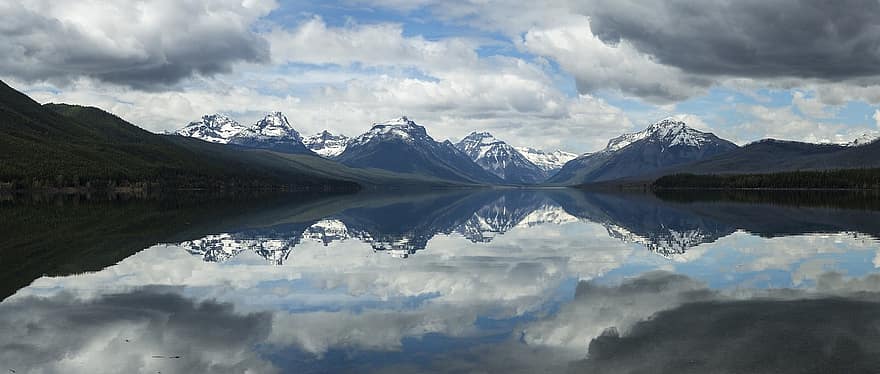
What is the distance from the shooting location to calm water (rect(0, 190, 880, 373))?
20547 mm

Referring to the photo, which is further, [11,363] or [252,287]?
[252,287]

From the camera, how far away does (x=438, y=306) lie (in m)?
29.5

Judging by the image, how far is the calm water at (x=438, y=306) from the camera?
2055cm

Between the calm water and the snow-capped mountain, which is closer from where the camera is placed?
the calm water

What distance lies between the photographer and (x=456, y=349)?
21.8 m

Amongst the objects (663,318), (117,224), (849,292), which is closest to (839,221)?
(849,292)

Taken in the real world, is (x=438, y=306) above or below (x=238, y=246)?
below

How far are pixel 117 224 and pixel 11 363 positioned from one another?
6268 centimetres

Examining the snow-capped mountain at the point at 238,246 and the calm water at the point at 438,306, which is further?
the snow-capped mountain at the point at 238,246

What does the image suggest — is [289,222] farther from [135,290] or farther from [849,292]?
[849,292]

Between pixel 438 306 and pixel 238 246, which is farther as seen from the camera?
pixel 238 246

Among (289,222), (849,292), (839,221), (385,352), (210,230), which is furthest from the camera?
(289,222)

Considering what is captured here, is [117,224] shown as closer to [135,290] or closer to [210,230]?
[210,230]

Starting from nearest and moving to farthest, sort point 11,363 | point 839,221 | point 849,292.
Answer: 1. point 11,363
2. point 849,292
3. point 839,221
